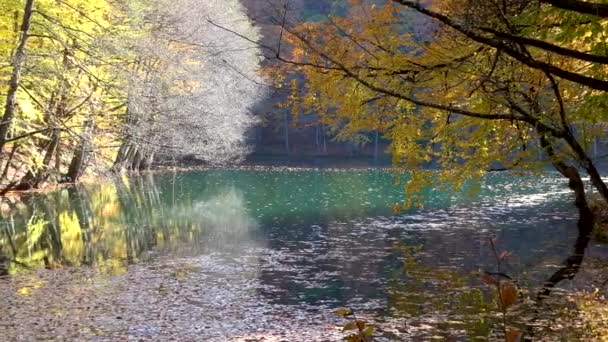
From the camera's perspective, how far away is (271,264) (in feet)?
43.1

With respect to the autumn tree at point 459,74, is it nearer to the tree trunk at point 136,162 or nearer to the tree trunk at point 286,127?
the tree trunk at point 136,162

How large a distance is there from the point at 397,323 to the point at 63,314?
15.0 feet

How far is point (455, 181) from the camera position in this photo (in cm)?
1230

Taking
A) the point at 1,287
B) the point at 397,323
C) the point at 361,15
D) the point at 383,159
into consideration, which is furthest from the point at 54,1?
the point at 383,159

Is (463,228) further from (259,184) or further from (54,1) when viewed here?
(259,184)

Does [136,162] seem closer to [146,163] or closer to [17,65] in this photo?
[146,163]

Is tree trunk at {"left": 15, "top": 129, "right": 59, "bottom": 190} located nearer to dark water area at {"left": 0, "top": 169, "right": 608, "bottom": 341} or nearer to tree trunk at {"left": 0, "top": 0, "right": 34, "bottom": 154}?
dark water area at {"left": 0, "top": 169, "right": 608, "bottom": 341}

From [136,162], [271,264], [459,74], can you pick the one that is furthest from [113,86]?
[136,162]

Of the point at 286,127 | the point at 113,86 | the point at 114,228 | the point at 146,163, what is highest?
the point at 286,127

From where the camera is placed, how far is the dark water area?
29.2ft

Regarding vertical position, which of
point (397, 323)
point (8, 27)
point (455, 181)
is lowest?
point (397, 323)

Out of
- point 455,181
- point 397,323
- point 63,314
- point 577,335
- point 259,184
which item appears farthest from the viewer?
point 259,184

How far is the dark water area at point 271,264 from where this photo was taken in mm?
8914

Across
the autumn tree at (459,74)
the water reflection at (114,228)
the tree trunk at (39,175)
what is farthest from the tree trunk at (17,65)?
the tree trunk at (39,175)
